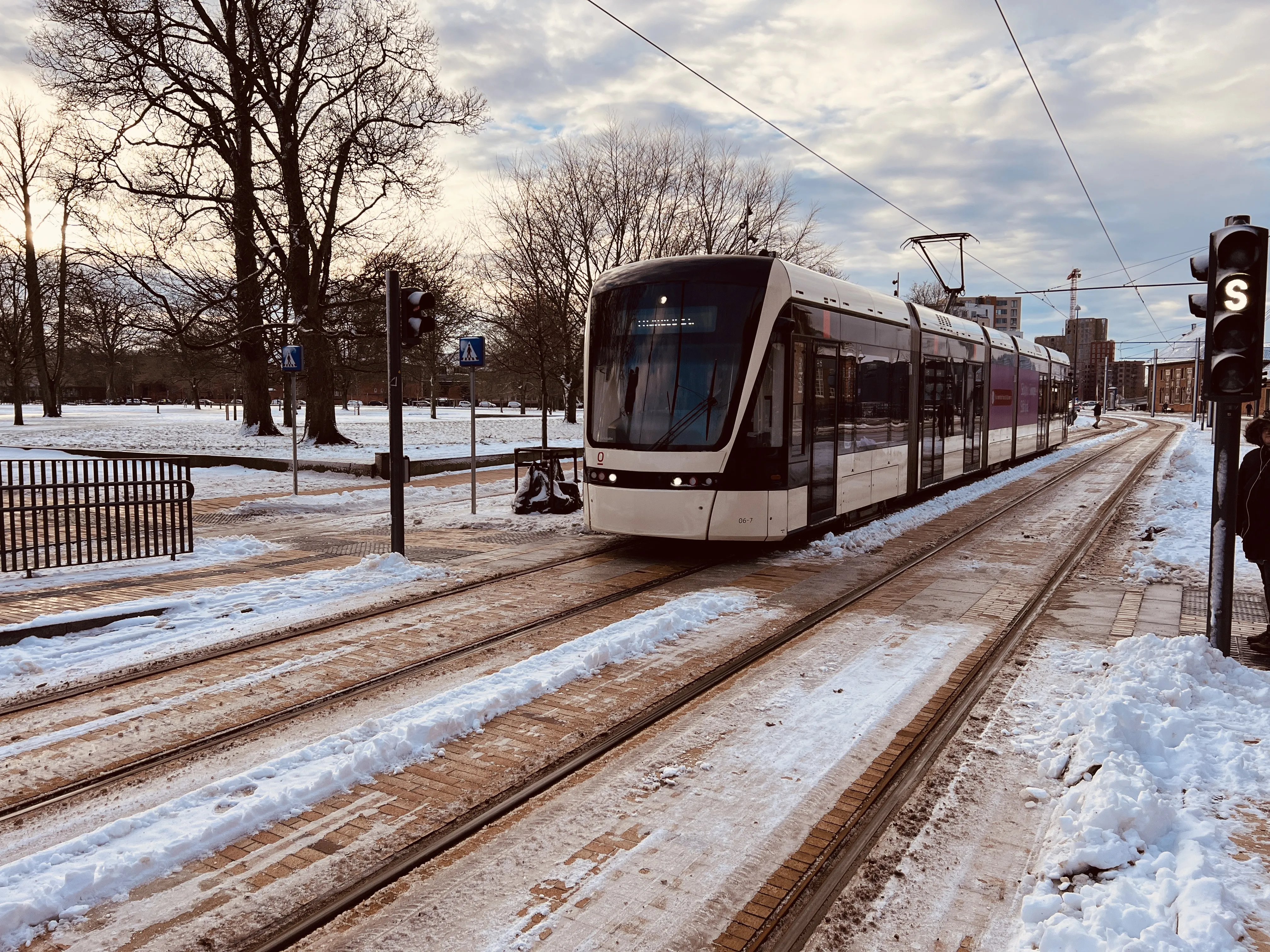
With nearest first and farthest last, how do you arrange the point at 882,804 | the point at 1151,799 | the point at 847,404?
the point at 1151,799 → the point at 882,804 → the point at 847,404

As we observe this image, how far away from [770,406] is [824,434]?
4.79ft

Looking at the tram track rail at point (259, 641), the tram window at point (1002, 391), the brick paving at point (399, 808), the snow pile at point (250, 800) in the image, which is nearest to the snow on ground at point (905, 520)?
the tram window at point (1002, 391)

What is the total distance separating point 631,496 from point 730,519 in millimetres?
1137

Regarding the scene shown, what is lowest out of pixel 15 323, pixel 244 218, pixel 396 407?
pixel 396 407

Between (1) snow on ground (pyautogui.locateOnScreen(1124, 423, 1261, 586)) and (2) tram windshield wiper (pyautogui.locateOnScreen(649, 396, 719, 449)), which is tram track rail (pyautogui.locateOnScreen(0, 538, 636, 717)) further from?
(1) snow on ground (pyautogui.locateOnScreen(1124, 423, 1261, 586))

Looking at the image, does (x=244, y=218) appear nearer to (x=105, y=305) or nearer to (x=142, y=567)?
(x=105, y=305)

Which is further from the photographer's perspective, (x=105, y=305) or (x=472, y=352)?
(x=105, y=305)

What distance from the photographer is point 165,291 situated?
78.4 ft

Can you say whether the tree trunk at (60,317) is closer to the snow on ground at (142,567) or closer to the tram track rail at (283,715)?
the snow on ground at (142,567)

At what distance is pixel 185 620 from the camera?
7.45 metres

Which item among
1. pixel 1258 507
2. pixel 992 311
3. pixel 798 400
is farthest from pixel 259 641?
pixel 992 311

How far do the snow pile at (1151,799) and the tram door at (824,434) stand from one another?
15.9 feet

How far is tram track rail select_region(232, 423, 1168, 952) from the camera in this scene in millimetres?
3229

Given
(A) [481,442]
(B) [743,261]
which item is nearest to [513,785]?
(B) [743,261]
